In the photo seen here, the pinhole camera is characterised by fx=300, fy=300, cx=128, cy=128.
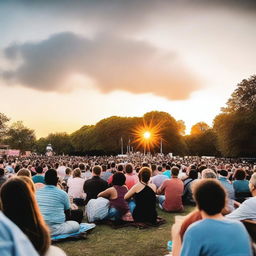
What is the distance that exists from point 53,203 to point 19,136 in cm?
10470

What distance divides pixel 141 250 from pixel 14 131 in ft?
345

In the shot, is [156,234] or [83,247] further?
[156,234]

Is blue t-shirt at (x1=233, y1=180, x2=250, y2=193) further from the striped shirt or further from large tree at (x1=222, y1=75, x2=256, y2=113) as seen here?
large tree at (x1=222, y1=75, x2=256, y2=113)

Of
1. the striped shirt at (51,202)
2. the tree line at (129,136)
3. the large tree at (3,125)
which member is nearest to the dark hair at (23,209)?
the striped shirt at (51,202)

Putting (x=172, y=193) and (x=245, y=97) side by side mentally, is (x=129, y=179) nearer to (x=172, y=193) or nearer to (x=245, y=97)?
(x=172, y=193)

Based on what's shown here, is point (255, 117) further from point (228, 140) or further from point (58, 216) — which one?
point (58, 216)

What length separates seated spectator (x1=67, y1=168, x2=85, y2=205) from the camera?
11.2 m

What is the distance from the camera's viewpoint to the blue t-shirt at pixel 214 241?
277 centimetres

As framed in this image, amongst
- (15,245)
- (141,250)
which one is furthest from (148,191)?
(15,245)

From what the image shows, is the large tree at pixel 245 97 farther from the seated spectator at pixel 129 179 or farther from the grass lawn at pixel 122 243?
the grass lawn at pixel 122 243

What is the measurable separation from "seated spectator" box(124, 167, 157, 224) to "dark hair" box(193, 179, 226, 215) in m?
5.37

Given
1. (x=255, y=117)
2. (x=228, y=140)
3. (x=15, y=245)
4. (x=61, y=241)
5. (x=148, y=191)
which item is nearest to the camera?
Answer: (x=15, y=245)

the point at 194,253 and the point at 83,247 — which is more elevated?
the point at 194,253

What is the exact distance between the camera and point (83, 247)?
666cm
